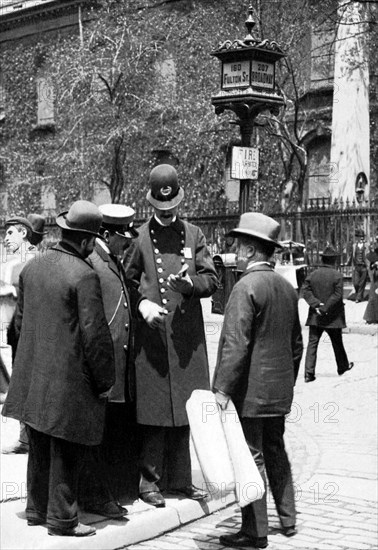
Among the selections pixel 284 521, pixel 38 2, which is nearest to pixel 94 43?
pixel 38 2

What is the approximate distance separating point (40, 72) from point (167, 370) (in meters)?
32.9

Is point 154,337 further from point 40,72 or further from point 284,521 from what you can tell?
point 40,72

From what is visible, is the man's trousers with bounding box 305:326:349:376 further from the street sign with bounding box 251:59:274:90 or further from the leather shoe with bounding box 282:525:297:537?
the leather shoe with bounding box 282:525:297:537

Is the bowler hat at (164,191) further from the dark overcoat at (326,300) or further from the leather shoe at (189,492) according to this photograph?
the dark overcoat at (326,300)

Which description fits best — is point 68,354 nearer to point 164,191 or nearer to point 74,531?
point 74,531

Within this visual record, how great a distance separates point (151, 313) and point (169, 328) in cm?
24

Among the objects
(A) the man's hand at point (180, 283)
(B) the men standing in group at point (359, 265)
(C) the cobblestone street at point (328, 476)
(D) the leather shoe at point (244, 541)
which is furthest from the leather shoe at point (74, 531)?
(B) the men standing in group at point (359, 265)

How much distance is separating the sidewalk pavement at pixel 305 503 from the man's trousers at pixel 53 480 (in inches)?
4.1

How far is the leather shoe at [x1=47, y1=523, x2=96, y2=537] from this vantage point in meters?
5.77

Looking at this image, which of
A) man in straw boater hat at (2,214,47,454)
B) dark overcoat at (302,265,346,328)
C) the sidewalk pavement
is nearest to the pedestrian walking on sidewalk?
dark overcoat at (302,265,346,328)

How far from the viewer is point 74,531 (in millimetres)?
5809

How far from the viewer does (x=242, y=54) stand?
1188cm

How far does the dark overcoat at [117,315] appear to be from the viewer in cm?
629

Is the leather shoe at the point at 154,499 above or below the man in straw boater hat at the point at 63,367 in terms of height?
below
